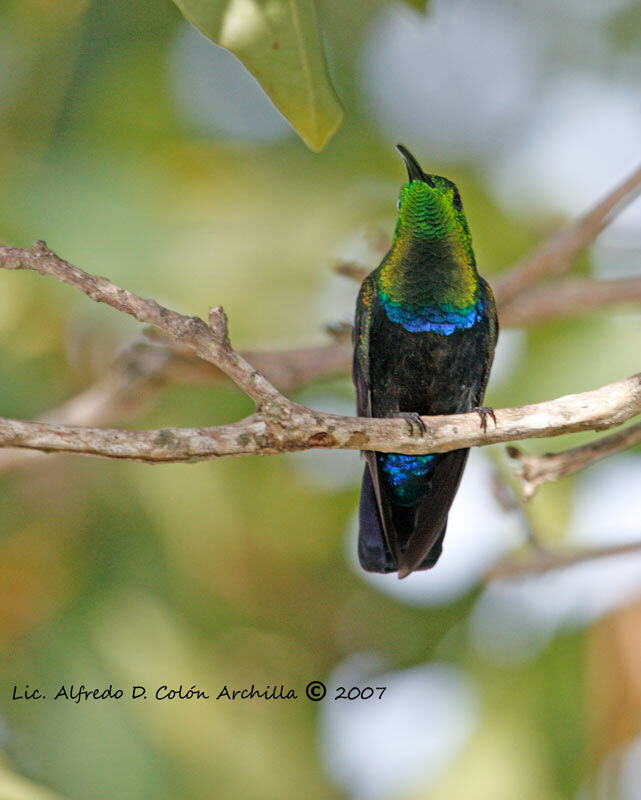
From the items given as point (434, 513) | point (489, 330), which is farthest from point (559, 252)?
point (434, 513)

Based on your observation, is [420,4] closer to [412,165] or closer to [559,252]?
[412,165]

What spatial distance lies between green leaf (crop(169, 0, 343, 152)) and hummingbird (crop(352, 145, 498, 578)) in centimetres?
79

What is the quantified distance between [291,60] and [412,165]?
85cm

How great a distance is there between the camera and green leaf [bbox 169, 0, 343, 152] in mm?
2865

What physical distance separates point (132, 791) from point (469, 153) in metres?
3.56

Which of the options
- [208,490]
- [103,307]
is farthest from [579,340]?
[103,307]

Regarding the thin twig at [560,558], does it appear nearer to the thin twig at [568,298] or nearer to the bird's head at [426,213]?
the thin twig at [568,298]

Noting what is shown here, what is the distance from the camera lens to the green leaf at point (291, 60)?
113 inches

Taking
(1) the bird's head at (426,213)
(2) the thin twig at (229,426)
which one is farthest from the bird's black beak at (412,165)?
(2) the thin twig at (229,426)

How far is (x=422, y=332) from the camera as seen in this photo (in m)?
3.76

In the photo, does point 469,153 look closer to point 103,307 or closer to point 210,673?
point 103,307
